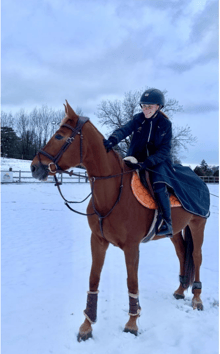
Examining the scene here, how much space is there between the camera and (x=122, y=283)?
15.0 ft

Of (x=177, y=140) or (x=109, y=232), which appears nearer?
(x=109, y=232)

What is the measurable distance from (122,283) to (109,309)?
3.18ft

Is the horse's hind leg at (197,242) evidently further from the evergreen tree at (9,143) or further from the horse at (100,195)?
the evergreen tree at (9,143)

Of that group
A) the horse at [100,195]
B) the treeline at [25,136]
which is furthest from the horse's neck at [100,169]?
the treeline at [25,136]

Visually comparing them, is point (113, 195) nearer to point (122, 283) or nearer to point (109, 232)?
point (109, 232)

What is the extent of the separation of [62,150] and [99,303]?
2.54 metres

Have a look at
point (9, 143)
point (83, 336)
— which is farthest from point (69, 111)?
point (9, 143)

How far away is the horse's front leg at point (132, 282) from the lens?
3.01 metres

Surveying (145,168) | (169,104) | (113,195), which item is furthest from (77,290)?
(169,104)

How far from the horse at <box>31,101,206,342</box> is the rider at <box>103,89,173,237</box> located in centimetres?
22

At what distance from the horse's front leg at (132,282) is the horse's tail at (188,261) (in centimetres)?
140

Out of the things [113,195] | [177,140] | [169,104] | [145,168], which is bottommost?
[113,195]

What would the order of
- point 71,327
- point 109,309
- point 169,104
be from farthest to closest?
point 169,104 → point 109,309 → point 71,327

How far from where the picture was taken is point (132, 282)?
3039mm
